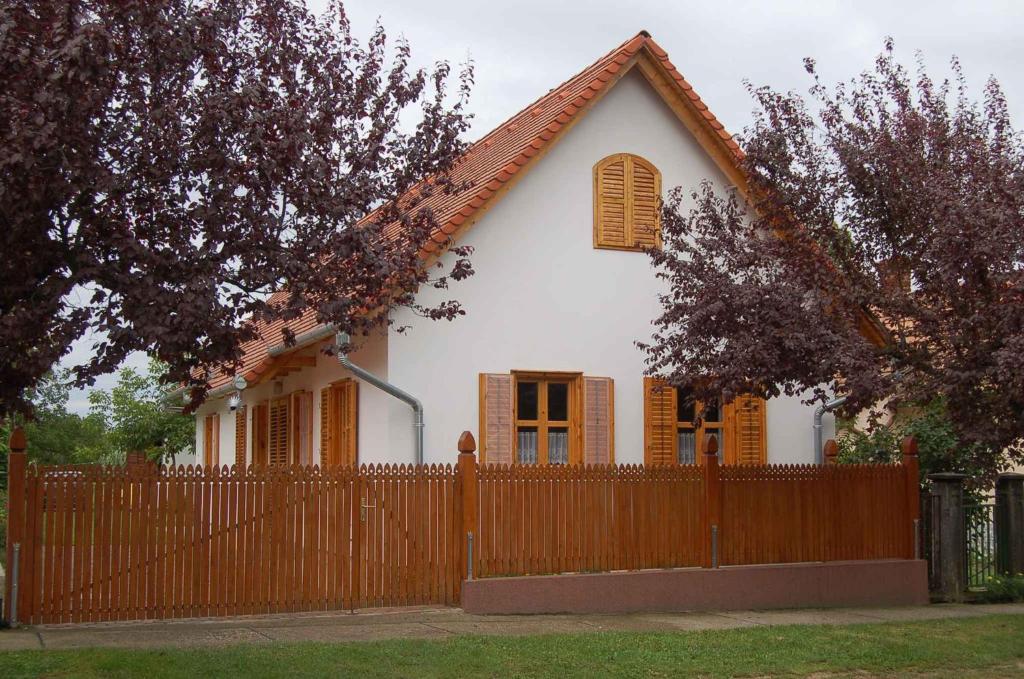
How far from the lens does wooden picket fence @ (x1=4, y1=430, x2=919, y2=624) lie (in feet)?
37.9

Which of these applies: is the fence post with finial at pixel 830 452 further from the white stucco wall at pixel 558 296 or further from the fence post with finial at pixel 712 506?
the fence post with finial at pixel 712 506

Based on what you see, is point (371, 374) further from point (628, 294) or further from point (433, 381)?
point (628, 294)

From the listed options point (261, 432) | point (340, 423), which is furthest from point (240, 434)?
point (340, 423)

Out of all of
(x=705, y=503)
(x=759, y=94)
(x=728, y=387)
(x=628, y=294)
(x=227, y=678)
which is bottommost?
(x=227, y=678)

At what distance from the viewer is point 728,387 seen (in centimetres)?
1371

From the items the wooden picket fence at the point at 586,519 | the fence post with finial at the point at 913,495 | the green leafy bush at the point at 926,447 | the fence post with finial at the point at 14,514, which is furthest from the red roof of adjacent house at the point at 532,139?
the green leafy bush at the point at 926,447

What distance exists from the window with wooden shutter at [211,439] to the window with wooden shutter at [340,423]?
9115 millimetres

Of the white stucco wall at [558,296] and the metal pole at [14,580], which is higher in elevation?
the white stucco wall at [558,296]

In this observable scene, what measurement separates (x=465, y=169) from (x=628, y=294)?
390cm

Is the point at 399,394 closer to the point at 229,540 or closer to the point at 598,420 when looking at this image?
the point at 598,420

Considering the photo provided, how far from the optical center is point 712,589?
14.4m

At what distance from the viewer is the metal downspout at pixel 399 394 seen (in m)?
14.7

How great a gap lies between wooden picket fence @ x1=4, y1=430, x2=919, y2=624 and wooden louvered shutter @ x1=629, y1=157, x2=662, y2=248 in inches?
140

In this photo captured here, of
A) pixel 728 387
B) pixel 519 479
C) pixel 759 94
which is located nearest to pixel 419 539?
pixel 519 479
